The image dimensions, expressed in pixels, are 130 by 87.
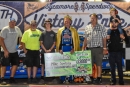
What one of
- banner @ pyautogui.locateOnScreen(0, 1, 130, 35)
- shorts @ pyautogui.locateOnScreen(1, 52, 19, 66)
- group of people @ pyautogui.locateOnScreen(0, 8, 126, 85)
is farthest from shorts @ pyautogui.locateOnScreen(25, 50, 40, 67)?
banner @ pyautogui.locateOnScreen(0, 1, 130, 35)

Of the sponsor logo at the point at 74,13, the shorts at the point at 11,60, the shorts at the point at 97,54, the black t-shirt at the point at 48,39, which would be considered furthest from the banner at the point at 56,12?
the shorts at the point at 97,54

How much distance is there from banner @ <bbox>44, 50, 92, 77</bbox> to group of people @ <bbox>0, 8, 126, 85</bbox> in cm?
14

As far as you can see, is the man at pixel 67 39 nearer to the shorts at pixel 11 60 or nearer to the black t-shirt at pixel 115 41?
the black t-shirt at pixel 115 41

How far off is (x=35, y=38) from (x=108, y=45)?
1923 millimetres

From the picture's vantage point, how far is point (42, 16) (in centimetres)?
777

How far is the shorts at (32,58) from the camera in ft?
22.7

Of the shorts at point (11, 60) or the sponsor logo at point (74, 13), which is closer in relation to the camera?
the shorts at point (11, 60)

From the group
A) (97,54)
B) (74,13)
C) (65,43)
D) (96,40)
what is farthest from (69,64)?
(74,13)

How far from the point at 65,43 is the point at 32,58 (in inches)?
38.3

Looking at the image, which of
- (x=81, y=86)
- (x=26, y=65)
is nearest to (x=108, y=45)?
(x=81, y=86)

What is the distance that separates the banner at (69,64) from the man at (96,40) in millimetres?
184

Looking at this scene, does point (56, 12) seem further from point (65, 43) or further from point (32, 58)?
point (32, 58)

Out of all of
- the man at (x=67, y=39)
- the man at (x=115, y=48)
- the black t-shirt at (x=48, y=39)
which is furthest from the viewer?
the black t-shirt at (x=48, y=39)

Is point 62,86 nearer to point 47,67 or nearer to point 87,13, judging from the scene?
point 47,67
